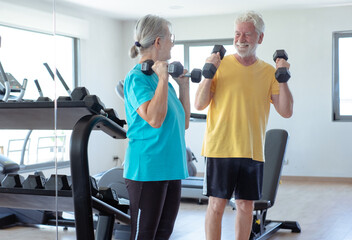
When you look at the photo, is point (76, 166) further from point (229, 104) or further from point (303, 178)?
point (303, 178)

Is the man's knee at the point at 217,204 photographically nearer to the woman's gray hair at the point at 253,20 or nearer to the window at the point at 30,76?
the woman's gray hair at the point at 253,20

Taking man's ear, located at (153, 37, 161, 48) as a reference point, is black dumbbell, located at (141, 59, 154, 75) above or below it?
below

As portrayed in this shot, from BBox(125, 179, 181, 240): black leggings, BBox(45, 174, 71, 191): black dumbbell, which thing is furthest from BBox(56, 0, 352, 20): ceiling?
BBox(125, 179, 181, 240): black leggings

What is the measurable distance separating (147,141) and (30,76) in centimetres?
51

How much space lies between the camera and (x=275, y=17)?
4.20m

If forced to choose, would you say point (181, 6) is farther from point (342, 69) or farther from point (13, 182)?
point (13, 182)

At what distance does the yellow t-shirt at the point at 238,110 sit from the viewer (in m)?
2.14

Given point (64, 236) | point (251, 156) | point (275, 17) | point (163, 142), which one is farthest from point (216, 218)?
point (275, 17)

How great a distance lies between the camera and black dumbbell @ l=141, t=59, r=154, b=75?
1.41 meters

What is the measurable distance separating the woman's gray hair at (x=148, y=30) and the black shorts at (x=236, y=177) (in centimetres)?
82

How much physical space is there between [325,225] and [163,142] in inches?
98.2

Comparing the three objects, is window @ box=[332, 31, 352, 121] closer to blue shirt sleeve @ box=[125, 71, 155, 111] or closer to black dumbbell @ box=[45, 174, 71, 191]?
blue shirt sleeve @ box=[125, 71, 155, 111]

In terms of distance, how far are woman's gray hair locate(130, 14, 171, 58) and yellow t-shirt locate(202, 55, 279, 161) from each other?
27.9 inches

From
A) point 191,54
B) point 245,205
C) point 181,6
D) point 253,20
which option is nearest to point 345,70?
point 181,6
